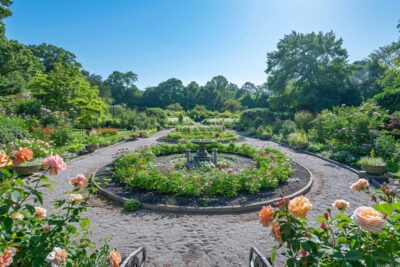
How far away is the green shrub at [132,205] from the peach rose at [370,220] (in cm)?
496

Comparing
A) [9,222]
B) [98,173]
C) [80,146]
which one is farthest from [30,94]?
[9,222]

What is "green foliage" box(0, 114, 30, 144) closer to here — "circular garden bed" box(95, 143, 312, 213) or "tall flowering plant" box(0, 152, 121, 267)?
"circular garden bed" box(95, 143, 312, 213)

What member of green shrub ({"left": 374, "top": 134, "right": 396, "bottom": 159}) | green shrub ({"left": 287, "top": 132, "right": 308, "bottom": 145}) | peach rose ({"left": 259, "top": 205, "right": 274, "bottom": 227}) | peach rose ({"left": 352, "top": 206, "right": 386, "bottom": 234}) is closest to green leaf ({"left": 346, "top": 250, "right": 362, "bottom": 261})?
peach rose ({"left": 352, "top": 206, "right": 386, "bottom": 234})

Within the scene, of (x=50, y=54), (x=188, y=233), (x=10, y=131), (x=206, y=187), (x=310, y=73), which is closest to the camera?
(x=188, y=233)

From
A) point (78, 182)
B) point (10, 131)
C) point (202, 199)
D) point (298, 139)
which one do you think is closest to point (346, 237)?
point (78, 182)

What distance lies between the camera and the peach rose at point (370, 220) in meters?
1.22

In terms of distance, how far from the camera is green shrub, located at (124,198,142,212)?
5394 millimetres

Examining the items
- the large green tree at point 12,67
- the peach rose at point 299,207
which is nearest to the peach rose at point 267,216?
the peach rose at point 299,207

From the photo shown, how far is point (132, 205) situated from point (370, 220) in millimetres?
5040

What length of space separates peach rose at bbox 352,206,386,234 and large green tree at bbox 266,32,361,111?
90.3ft

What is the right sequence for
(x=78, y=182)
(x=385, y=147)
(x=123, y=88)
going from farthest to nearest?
(x=123, y=88) → (x=385, y=147) → (x=78, y=182)

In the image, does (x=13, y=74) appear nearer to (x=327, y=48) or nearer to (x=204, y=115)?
(x=204, y=115)

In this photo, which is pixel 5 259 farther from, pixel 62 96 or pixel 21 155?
pixel 62 96

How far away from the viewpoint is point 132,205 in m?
Result: 5.41
